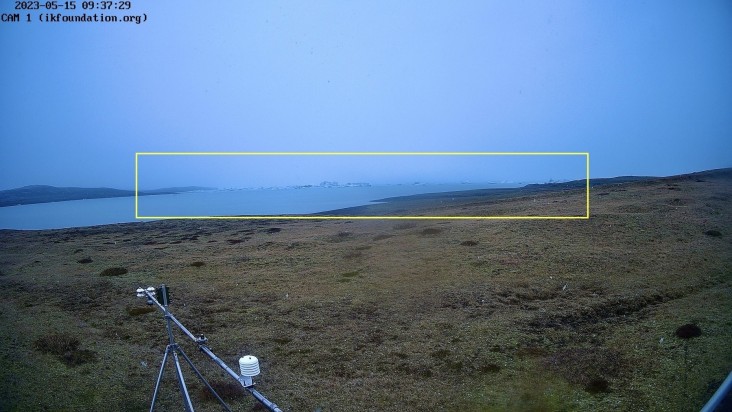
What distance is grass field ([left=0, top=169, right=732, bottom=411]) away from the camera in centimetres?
1189

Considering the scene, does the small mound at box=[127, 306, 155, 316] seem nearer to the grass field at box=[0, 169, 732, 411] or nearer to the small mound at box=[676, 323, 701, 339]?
the grass field at box=[0, 169, 732, 411]

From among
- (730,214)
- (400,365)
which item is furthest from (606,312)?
(730,214)

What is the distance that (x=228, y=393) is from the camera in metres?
12.1

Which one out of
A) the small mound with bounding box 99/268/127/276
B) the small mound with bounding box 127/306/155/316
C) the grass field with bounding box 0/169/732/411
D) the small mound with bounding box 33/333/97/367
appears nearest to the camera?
the grass field with bounding box 0/169/732/411

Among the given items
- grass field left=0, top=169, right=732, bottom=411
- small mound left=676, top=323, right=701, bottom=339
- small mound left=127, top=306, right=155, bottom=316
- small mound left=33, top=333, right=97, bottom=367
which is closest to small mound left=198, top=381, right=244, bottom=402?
grass field left=0, top=169, right=732, bottom=411

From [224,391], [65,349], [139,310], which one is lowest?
[224,391]

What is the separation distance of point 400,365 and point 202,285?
47.2 feet

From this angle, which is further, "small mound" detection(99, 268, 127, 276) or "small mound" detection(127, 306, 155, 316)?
"small mound" detection(99, 268, 127, 276)

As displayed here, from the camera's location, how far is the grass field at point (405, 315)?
A: 11891mm

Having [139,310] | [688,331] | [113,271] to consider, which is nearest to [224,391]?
[139,310]

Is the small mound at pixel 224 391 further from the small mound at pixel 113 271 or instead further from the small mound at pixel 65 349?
the small mound at pixel 113 271

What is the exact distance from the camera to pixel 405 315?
1798 centimetres

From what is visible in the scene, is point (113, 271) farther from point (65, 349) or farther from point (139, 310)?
point (65, 349)

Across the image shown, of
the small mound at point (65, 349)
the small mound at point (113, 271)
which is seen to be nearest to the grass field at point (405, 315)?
the small mound at point (65, 349)
